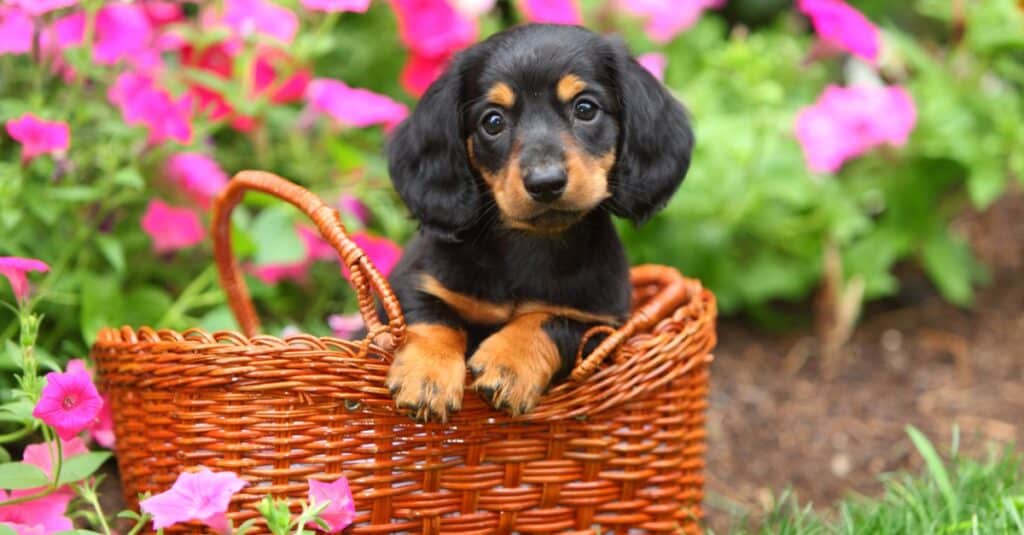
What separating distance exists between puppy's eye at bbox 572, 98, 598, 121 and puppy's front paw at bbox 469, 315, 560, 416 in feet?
1.72

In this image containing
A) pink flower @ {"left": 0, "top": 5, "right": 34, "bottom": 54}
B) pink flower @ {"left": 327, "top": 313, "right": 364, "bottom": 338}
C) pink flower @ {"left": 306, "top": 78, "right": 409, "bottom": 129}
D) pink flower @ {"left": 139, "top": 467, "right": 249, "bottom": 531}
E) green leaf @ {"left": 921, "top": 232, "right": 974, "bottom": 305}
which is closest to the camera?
pink flower @ {"left": 139, "top": 467, "right": 249, "bottom": 531}

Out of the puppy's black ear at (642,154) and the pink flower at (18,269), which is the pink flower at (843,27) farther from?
the pink flower at (18,269)

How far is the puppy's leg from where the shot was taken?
243cm

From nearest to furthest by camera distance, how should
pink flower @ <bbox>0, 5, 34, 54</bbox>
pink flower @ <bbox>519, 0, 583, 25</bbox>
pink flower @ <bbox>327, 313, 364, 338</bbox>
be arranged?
pink flower @ <bbox>0, 5, 34, 54</bbox> → pink flower @ <bbox>327, 313, 364, 338</bbox> → pink flower @ <bbox>519, 0, 583, 25</bbox>

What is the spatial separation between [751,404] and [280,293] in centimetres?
177

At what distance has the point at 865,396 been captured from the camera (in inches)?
174

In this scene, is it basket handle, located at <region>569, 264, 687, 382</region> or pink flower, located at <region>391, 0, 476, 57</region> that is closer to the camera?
basket handle, located at <region>569, 264, 687, 382</region>

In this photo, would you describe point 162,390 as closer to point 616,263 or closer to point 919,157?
point 616,263

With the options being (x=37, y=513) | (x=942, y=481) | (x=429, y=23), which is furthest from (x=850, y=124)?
(x=37, y=513)

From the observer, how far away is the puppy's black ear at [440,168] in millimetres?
2777

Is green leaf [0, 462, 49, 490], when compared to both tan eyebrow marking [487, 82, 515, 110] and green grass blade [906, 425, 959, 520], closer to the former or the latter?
tan eyebrow marking [487, 82, 515, 110]

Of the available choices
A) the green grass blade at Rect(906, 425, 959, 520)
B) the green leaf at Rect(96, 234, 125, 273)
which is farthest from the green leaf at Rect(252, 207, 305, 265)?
the green grass blade at Rect(906, 425, 959, 520)

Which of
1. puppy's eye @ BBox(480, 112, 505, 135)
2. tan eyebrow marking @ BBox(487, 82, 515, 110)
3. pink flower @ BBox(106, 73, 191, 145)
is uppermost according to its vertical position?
pink flower @ BBox(106, 73, 191, 145)

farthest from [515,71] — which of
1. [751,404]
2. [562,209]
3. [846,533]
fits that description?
[751,404]
